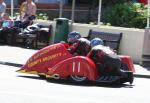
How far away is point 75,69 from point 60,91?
4.85 feet

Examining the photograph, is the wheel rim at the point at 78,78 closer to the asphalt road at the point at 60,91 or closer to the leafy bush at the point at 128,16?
the asphalt road at the point at 60,91

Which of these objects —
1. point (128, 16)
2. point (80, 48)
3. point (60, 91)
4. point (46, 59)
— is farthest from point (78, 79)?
point (128, 16)

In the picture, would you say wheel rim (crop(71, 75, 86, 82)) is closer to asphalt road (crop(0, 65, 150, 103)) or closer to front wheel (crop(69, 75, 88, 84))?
front wheel (crop(69, 75, 88, 84))

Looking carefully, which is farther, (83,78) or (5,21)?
(5,21)

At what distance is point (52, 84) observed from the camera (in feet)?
46.0

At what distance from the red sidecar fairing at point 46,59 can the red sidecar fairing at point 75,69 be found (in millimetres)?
296

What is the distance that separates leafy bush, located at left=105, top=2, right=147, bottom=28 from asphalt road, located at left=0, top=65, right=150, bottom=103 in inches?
332

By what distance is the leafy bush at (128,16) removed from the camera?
23719mm

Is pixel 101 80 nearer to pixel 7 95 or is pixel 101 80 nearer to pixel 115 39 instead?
pixel 7 95

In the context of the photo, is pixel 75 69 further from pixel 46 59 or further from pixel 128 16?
pixel 128 16

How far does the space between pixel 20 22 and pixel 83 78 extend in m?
8.44

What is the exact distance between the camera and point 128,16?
24.8 m

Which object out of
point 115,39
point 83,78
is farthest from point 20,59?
point 83,78

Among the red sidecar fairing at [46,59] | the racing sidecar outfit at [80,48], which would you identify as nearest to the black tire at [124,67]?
the racing sidecar outfit at [80,48]
